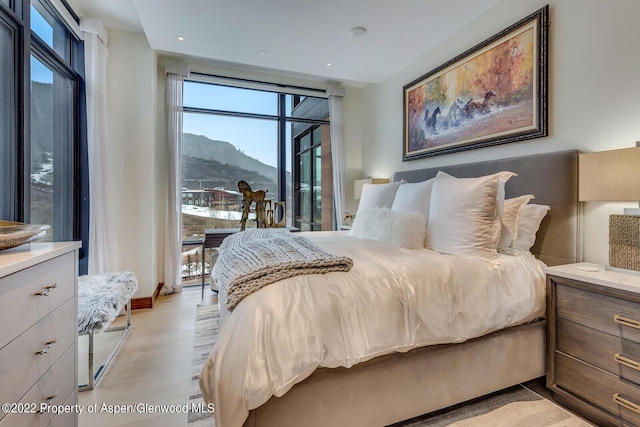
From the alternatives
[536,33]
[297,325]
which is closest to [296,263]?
[297,325]

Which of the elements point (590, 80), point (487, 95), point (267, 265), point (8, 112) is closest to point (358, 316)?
point (267, 265)

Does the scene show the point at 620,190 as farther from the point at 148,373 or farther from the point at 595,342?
the point at 148,373

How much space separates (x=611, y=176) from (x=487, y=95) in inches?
51.4

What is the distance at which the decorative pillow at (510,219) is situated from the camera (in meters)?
1.94

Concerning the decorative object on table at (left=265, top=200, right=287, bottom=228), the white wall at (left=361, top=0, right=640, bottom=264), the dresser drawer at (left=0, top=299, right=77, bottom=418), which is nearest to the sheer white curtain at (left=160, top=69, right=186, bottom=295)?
the decorative object on table at (left=265, top=200, right=287, bottom=228)

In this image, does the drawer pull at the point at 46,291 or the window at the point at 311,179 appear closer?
the drawer pull at the point at 46,291

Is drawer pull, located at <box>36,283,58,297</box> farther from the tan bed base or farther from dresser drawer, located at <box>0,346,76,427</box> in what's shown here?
the tan bed base

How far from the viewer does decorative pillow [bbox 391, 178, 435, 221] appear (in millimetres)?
2281

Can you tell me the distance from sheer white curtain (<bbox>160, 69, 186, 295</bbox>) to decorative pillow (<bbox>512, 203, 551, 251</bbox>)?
3.54 metres

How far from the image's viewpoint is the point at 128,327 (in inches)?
101

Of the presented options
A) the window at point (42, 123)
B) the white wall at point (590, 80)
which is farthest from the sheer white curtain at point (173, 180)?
the white wall at point (590, 80)

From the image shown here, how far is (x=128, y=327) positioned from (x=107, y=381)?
30.1 inches

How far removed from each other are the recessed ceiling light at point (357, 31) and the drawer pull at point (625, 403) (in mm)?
3113

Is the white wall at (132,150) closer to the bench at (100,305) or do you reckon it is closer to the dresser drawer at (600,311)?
the bench at (100,305)
